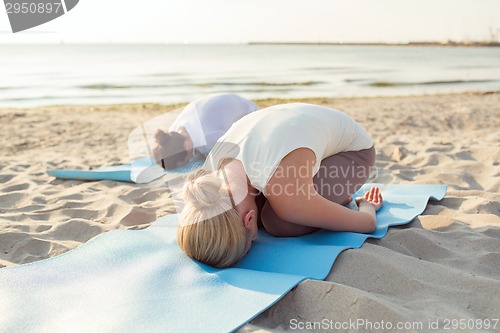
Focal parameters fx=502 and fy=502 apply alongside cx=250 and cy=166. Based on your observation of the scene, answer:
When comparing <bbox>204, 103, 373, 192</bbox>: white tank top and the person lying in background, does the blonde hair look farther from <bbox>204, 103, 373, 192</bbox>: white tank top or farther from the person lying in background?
the person lying in background

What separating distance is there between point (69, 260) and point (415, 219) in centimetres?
193

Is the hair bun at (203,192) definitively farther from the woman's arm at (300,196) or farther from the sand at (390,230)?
the sand at (390,230)

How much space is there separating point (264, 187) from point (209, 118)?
86.6 inches

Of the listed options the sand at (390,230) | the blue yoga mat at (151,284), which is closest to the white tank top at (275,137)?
the blue yoga mat at (151,284)

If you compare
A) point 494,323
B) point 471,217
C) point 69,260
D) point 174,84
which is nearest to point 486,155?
point 471,217

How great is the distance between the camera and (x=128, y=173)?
13.4ft

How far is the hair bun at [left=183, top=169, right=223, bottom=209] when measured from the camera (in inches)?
82.8

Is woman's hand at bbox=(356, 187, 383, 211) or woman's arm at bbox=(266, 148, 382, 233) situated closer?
woman's arm at bbox=(266, 148, 382, 233)

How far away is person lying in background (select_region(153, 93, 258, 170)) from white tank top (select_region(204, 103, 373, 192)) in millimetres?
1507

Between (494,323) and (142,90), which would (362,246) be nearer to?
(494,323)

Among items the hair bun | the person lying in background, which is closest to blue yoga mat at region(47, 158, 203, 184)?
the person lying in background

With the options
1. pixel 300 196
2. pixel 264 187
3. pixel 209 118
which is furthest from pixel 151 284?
pixel 209 118

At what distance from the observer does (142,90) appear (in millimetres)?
13625

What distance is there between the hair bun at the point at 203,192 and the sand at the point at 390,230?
0.50 meters
